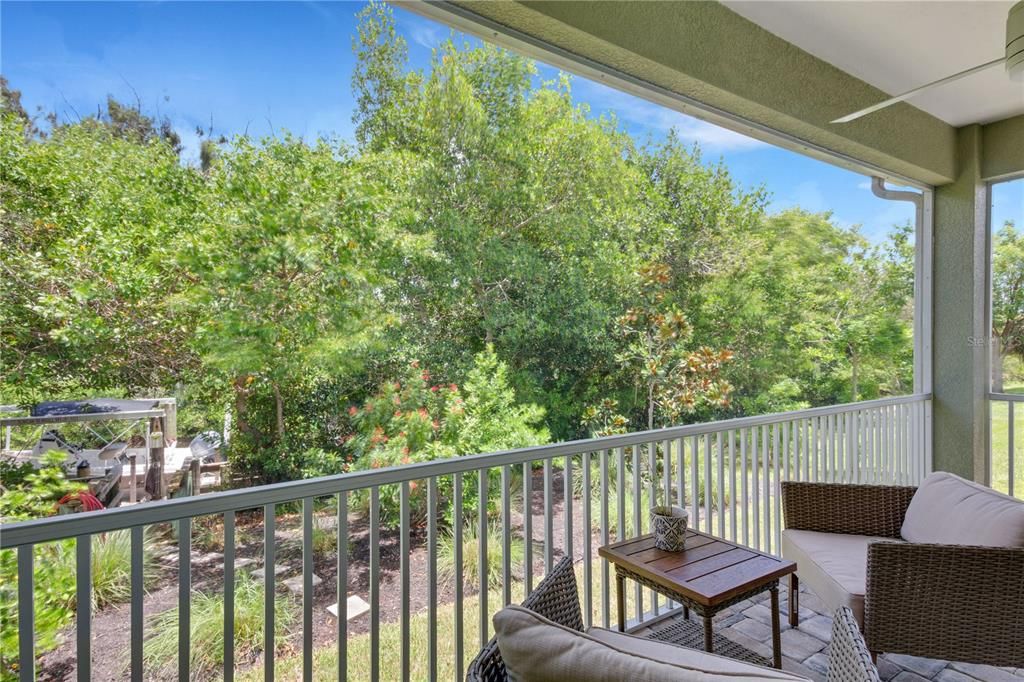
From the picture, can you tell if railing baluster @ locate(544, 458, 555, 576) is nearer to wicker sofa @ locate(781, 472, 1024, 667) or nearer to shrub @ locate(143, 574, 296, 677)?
wicker sofa @ locate(781, 472, 1024, 667)

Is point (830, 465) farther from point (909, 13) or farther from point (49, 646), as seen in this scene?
point (49, 646)

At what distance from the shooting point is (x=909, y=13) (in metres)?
2.65

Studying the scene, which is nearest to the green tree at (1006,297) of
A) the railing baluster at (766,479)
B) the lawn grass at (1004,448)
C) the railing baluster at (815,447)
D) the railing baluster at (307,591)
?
the lawn grass at (1004,448)

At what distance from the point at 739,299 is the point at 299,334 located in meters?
4.90

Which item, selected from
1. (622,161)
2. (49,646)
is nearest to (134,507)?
(49,646)

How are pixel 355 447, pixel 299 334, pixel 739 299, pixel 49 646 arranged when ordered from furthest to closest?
pixel 739 299 → pixel 355 447 → pixel 299 334 → pixel 49 646

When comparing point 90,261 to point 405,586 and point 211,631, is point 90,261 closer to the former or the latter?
point 211,631

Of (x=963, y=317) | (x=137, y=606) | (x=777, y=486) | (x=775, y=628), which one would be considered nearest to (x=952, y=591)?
(x=775, y=628)

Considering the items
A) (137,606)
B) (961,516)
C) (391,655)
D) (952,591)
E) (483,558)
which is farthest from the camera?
(391,655)

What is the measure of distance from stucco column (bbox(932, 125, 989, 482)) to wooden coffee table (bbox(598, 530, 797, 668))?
3110 millimetres

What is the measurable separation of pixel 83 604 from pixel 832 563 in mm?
2453

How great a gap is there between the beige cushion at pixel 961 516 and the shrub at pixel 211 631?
2873 millimetres

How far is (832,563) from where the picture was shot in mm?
2188

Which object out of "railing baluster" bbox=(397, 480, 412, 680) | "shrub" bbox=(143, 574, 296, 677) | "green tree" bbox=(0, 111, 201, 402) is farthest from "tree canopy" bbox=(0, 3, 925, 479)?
"railing baluster" bbox=(397, 480, 412, 680)
